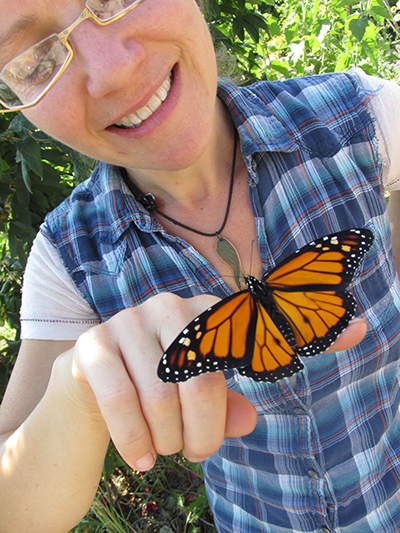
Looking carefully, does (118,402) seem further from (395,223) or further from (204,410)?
(395,223)

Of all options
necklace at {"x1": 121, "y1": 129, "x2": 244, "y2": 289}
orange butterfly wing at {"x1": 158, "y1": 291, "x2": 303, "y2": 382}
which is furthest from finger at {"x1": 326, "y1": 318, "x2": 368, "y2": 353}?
necklace at {"x1": 121, "y1": 129, "x2": 244, "y2": 289}

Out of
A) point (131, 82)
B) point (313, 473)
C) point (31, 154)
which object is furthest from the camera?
point (31, 154)

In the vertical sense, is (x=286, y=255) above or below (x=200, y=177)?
below

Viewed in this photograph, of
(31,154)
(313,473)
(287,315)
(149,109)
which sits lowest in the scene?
(313,473)

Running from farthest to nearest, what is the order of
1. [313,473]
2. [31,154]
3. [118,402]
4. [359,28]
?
[359,28]
[31,154]
[313,473]
[118,402]

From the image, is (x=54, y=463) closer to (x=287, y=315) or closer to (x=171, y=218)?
(x=287, y=315)

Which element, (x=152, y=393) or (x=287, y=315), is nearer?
(x=152, y=393)

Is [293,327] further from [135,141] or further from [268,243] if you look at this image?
A: [135,141]

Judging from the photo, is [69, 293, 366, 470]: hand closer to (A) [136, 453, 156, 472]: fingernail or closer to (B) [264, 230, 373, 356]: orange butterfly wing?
(A) [136, 453, 156, 472]: fingernail

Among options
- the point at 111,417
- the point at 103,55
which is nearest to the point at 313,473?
the point at 111,417

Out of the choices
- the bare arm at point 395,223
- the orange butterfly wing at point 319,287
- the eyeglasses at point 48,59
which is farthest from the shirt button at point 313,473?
the eyeglasses at point 48,59
